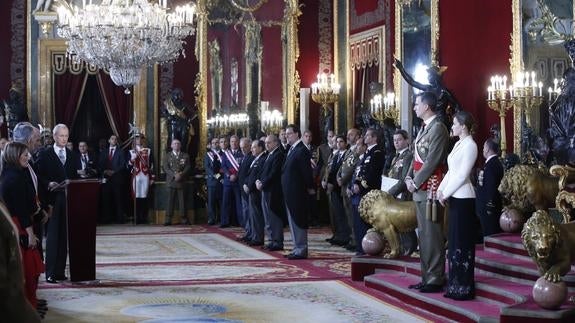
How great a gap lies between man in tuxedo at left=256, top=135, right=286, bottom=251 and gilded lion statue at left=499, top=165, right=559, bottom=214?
12.2ft

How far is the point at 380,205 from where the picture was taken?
948cm

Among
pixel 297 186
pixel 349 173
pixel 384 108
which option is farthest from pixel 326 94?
pixel 297 186

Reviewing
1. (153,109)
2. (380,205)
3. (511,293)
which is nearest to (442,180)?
(511,293)

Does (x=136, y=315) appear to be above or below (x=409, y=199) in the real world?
below

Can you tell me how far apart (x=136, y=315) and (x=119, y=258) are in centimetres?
429

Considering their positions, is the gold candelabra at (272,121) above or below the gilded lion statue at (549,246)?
above

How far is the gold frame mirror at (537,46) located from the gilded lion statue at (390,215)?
2.76 metres

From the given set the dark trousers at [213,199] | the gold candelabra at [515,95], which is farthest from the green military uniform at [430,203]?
the dark trousers at [213,199]

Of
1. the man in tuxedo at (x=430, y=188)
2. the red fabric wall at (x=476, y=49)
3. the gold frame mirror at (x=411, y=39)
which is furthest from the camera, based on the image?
the gold frame mirror at (x=411, y=39)

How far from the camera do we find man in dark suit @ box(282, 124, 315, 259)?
462 inches

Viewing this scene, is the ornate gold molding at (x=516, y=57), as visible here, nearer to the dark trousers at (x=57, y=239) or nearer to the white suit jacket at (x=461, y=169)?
the white suit jacket at (x=461, y=169)

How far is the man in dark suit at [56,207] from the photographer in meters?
9.61

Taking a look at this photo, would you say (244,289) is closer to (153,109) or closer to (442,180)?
(442,180)

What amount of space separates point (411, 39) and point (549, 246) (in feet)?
28.0
